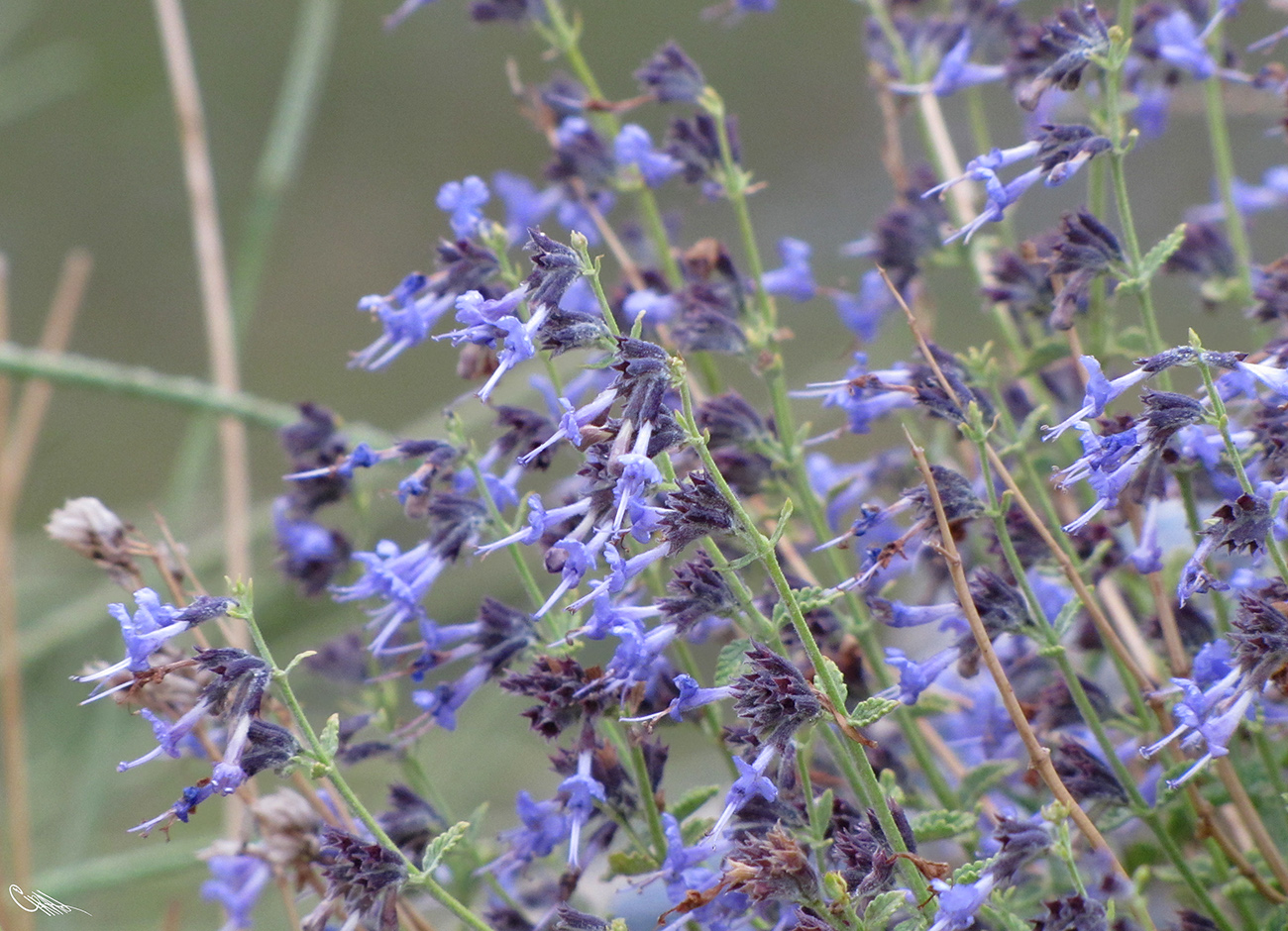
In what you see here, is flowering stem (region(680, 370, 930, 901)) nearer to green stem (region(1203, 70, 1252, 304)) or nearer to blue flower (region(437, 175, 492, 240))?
blue flower (region(437, 175, 492, 240))

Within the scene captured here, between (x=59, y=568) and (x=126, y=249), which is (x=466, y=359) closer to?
(x=59, y=568)

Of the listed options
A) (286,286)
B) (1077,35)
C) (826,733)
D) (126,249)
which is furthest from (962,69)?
(126,249)

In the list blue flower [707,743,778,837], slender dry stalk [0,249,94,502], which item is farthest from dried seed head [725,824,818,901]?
slender dry stalk [0,249,94,502]

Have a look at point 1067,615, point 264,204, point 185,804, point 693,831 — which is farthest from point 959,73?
point 264,204

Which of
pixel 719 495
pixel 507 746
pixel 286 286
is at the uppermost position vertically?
pixel 719 495

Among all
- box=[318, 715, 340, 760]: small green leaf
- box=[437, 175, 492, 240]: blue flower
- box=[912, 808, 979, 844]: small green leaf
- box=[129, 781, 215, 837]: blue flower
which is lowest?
box=[912, 808, 979, 844]: small green leaf

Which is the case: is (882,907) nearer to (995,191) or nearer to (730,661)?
(730,661)
